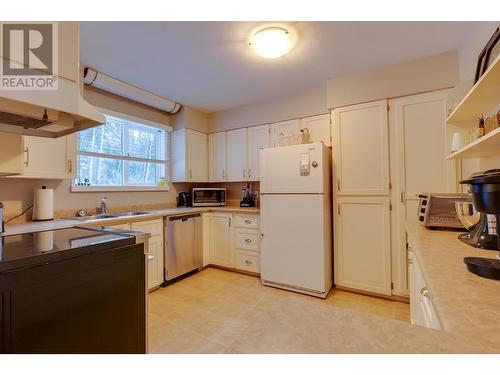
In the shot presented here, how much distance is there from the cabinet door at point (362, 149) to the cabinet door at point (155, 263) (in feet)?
6.95

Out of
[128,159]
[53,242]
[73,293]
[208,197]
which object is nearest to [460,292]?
[73,293]

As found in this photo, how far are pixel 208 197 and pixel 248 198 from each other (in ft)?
2.04

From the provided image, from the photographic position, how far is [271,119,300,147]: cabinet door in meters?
3.16

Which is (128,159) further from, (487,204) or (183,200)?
(487,204)

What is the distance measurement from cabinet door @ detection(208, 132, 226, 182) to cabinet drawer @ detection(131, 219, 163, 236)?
1.32 m

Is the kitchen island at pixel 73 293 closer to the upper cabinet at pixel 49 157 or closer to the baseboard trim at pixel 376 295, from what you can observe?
the upper cabinet at pixel 49 157

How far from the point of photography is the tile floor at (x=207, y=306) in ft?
6.02

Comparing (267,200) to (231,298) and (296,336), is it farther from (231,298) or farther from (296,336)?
(296,336)

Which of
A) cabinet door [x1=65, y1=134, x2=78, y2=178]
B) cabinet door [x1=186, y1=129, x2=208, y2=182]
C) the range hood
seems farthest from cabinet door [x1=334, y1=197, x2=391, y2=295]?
cabinet door [x1=65, y1=134, x2=78, y2=178]

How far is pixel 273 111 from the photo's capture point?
131 inches

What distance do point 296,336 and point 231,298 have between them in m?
2.17

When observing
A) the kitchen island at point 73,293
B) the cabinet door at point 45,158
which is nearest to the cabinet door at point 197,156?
the cabinet door at point 45,158

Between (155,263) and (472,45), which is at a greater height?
(472,45)

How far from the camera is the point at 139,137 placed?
3.33 metres
